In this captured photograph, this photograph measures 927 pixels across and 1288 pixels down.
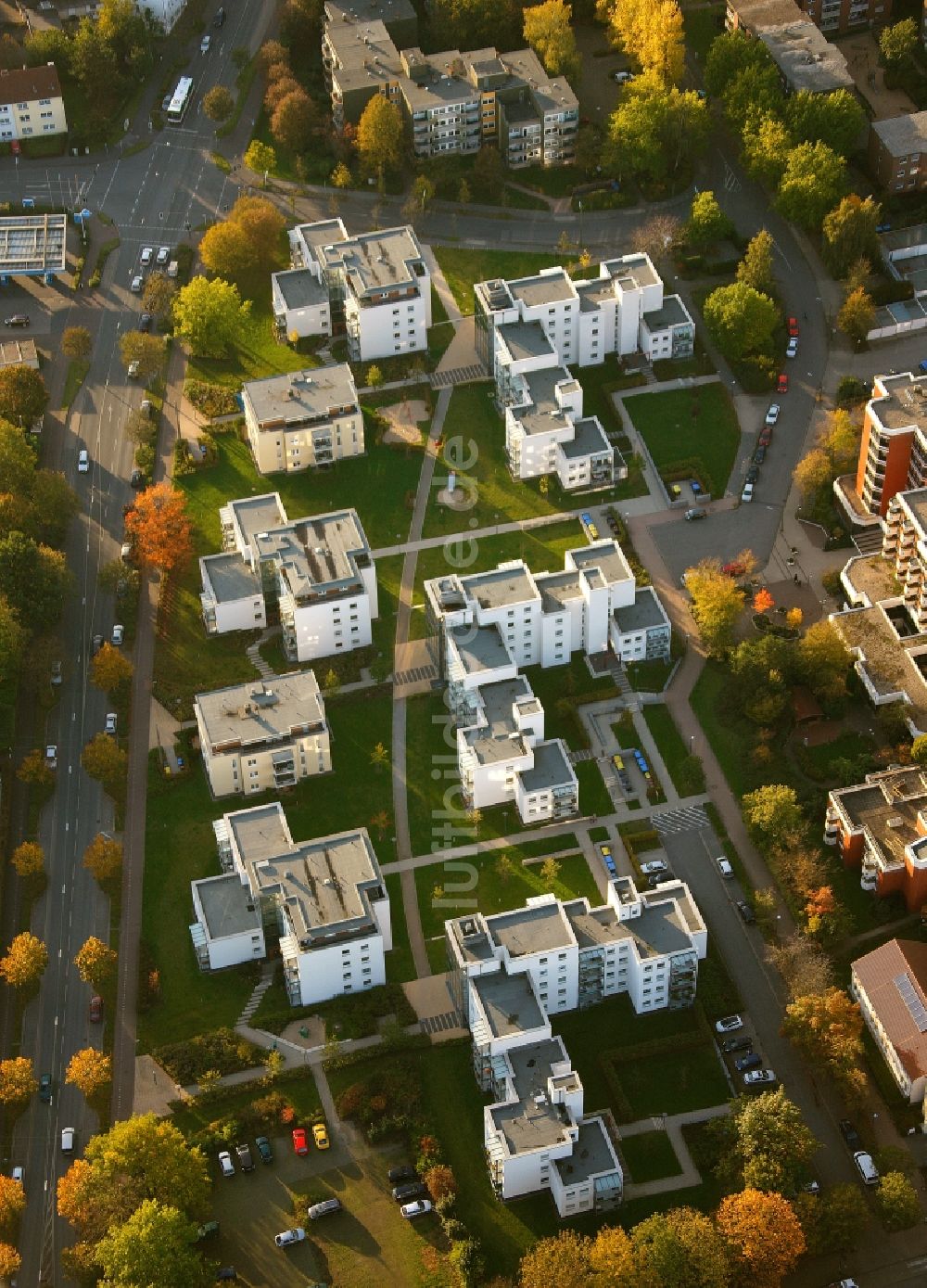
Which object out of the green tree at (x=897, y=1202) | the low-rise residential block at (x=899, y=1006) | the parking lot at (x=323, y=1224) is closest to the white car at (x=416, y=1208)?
the parking lot at (x=323, y=1224)

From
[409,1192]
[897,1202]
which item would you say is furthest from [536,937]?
[897,1202]

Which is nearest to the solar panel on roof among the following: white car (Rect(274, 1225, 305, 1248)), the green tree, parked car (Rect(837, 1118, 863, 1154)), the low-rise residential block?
the low-rise residential block

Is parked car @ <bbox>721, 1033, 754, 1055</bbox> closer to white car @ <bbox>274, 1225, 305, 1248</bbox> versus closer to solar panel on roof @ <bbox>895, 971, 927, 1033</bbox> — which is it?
solar panel on roof @ <bbox>895, 971, 927, 1033</bbox>

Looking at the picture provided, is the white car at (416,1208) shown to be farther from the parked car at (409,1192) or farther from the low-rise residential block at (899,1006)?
the low-rise residential block at (899,1006)

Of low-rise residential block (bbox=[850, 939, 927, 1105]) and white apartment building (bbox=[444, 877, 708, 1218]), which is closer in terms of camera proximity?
white apartment building (bbox=[444, 877, 708, 1218])

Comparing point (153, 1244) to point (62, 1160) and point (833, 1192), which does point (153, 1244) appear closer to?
point (62, 1160)

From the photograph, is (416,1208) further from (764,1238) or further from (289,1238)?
(764,1238)
